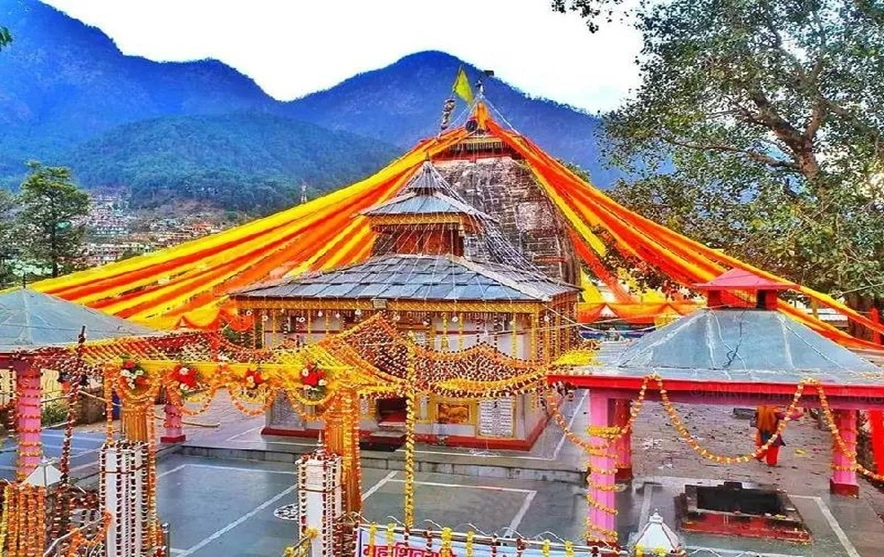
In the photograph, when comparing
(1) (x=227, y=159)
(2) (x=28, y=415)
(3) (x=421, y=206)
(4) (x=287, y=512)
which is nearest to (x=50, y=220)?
(2) (x=28, y=415)

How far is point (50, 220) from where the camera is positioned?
A: 2433 cm

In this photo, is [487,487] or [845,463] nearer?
[845,463]

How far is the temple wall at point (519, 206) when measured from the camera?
25.9m

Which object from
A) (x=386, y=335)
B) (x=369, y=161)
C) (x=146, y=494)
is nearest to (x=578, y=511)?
(x=386, y=335)

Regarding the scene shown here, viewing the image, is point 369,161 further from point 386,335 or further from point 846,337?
point 846,337

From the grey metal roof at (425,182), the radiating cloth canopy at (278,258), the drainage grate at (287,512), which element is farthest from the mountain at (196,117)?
the drainage grate at (287,512)

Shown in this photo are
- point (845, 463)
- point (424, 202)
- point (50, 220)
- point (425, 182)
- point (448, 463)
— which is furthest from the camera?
point (50, 220)

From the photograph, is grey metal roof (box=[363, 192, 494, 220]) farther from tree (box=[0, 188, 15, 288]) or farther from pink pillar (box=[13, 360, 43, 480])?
tree (box=[0, 188, 15, 288])

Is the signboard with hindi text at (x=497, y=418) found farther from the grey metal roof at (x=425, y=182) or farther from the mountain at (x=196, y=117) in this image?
the mountain at (x=196, y=117)

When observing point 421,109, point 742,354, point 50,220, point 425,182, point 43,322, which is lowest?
point 742,354

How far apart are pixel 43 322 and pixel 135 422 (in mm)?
4018

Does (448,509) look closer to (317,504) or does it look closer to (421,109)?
(317,504)

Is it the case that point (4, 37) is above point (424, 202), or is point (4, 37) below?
above

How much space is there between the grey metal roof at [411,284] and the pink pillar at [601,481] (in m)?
5.75
